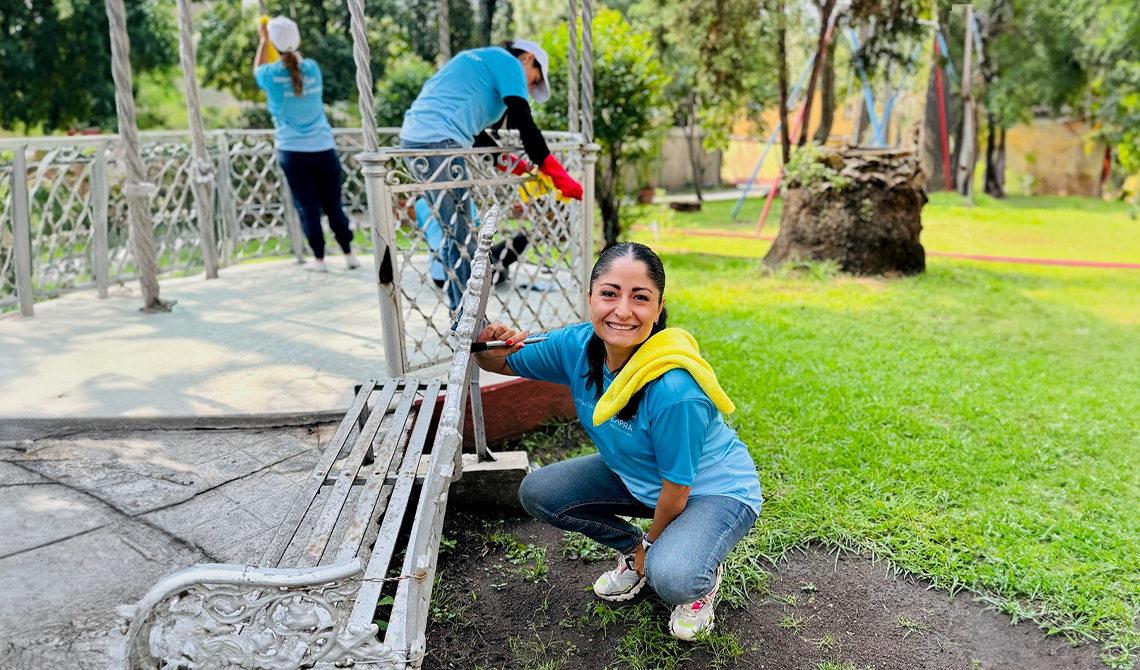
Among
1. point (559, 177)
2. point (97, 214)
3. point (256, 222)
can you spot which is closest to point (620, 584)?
point (559, 177)

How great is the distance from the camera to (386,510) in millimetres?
2482

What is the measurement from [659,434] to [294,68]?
4279mm

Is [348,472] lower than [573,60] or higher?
lower

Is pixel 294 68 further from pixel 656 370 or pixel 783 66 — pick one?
pixel 783 66

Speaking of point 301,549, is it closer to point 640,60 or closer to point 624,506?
point 624,506

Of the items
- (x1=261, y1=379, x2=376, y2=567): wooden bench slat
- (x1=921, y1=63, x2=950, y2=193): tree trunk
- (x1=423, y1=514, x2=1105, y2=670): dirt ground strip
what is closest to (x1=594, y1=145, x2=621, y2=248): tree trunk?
(x1=261, y1=379, x2=376, y2=567): wooden bench slat

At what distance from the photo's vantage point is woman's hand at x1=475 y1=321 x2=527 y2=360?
8.34 feet

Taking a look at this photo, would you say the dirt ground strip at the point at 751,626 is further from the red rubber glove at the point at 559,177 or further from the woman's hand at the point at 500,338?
the red rubber glove at the point at 559,177

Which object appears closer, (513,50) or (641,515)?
(641,515)

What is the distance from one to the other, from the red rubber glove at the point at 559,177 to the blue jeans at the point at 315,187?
8.51 ft

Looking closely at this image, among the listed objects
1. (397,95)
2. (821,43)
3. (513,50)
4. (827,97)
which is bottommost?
(513,50)

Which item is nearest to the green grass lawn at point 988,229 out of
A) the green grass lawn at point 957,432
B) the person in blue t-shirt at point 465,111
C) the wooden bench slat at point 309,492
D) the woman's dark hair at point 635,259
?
the green grass lawn at point 957,432

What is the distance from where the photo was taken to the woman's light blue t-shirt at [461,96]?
4.00 meters

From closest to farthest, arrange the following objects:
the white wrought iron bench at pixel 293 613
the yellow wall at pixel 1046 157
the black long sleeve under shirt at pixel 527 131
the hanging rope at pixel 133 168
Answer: the white wrought iron bench at pixel 293 613 < the black long sleeve under shirt at pixel 527 131 < the hanging rope at pixel 133 168 < the yellow wall at pixel 1046 157
